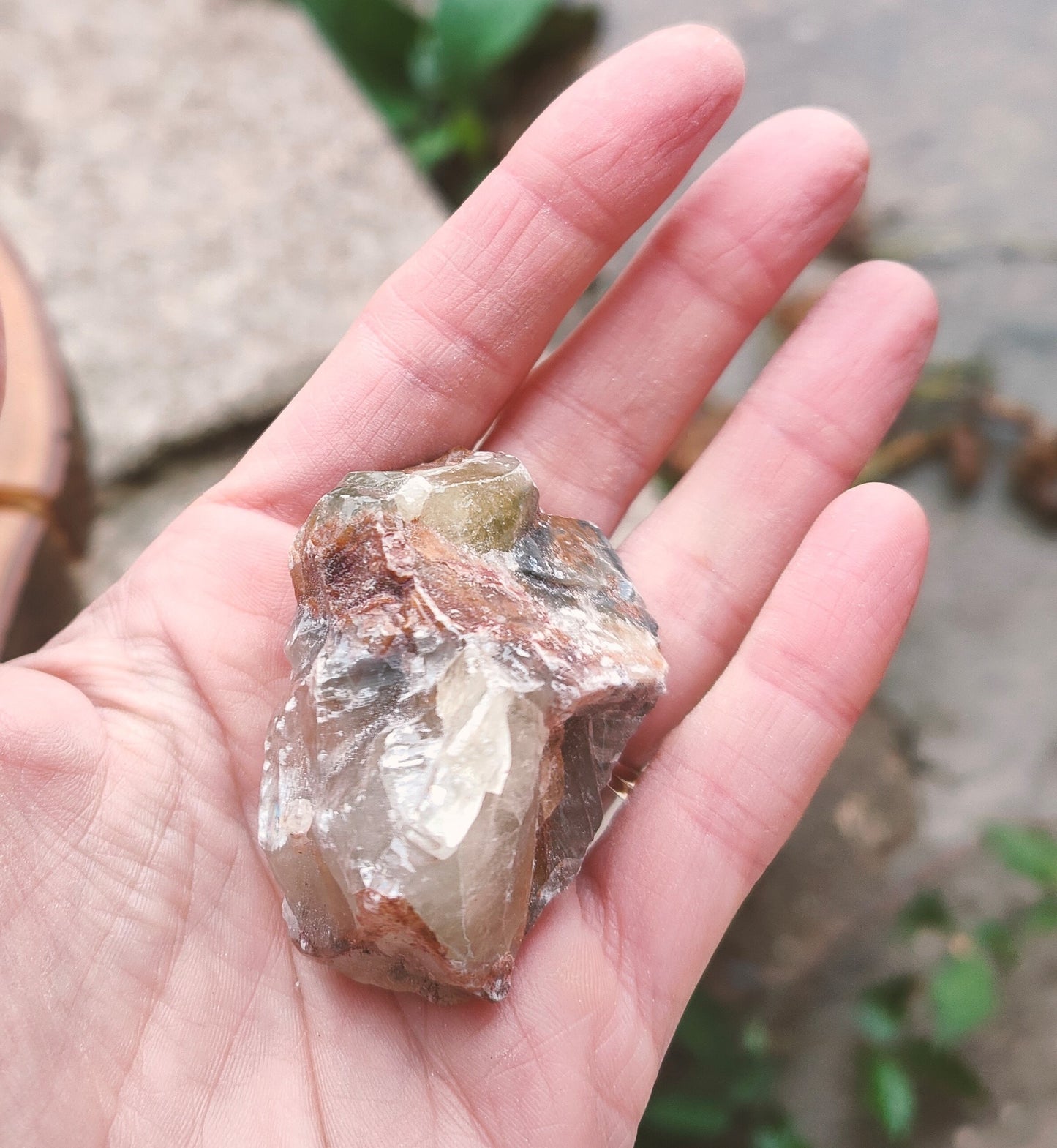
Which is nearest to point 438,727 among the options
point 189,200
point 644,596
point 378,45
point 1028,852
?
point 644,596

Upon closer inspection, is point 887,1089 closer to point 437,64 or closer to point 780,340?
point 780,340

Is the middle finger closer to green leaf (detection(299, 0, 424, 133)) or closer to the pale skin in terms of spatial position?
the pale skin

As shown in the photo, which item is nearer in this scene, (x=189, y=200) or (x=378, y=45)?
(x=189, y=200)

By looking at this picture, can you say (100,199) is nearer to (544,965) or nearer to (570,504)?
(570,504)

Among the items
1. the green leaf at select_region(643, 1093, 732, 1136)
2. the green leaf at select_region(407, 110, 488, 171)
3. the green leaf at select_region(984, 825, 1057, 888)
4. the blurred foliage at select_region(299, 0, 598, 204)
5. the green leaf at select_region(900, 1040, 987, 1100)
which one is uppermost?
the blurred foliage at select_region(299, 0, 598, 204)

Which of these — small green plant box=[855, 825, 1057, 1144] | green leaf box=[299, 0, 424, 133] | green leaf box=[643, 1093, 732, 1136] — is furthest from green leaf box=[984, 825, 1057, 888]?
green leaf box=[299, 0, 424, 133]

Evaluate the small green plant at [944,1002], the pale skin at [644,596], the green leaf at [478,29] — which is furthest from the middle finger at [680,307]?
the green leaf at [478,29]

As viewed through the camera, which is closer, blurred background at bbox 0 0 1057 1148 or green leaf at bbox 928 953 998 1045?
green leaf at bbox 928 953 998 1045
